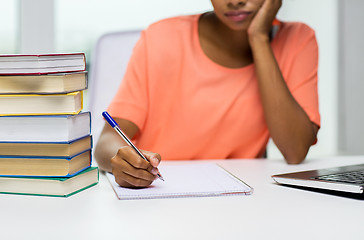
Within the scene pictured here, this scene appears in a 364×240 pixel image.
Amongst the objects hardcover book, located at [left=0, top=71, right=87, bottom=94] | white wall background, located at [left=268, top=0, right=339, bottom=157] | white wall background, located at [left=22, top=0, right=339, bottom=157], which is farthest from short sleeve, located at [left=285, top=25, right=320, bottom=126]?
white wall background, located at [left=268, top=0, right=339, bottom=157]

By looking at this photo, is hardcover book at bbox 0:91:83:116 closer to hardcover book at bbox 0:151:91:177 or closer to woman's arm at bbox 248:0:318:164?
hardcover book at bbox 0:151:91:177

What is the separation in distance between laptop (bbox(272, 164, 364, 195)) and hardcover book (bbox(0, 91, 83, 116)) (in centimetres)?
36

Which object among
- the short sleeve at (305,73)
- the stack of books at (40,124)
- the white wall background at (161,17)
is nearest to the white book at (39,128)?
the stack of books at (40,124)

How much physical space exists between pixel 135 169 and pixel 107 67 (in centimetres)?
85

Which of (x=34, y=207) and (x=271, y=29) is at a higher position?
(x=271, y=29)

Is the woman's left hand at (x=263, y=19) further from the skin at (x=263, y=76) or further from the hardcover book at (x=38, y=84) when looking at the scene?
the hardcover book at (x=38, y=84)

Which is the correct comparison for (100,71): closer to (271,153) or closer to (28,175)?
(28,175)

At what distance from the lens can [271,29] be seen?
144cm

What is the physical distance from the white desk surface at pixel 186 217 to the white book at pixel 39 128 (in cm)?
9

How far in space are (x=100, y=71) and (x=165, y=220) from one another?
1023 millimetres

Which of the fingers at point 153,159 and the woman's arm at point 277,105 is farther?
the woman's arm at point 277,105

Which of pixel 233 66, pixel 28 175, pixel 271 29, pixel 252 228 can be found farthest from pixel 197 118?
pixel 252 228

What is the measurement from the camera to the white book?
0.73 metres

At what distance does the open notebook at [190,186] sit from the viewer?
744 mm
